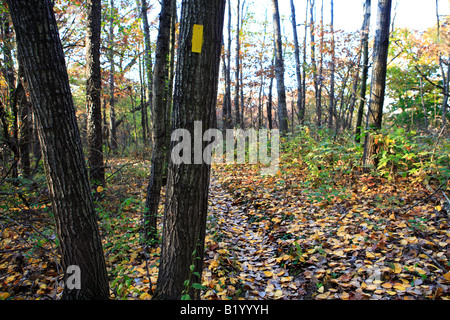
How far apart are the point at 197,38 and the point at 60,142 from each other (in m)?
1.58

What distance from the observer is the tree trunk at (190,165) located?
7.63 feet

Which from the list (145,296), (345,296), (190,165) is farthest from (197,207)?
(345,296)

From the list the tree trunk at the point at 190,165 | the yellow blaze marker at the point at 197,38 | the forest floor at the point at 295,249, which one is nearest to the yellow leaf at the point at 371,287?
the forest floor at the point at 295,249

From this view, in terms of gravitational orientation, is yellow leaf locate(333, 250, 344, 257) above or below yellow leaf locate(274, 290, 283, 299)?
above

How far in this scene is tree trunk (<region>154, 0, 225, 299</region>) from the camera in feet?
7.63

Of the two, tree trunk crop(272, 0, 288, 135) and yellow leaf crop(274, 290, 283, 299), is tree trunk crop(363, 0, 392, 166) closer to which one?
yellow leaf crop(274, 290, 283, 299)

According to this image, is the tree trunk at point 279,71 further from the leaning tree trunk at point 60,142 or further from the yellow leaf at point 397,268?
the leaning tree trunk at point 60,142

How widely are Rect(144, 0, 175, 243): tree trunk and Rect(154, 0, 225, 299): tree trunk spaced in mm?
1924

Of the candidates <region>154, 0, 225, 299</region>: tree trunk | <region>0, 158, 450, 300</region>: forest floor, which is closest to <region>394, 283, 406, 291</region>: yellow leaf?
<region>0, 158, 450, 300</region>: forest floor

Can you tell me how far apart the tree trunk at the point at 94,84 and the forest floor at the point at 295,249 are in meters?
1.06

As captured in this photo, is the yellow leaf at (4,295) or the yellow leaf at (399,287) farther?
the yellow leaf at (4,295)
